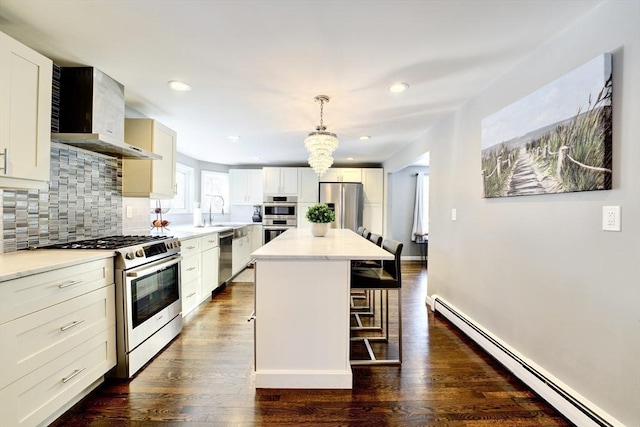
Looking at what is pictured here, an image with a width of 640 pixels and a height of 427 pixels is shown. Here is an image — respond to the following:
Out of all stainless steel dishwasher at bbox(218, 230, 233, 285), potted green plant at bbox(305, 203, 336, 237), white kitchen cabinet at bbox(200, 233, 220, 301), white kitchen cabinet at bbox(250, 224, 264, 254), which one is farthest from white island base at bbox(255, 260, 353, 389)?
white kitchen cabinet at bbox(250, 224, 264, 254)

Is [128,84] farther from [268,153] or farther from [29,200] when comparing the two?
[268,153]

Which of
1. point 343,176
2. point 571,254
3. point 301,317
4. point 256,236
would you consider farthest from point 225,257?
point 571,254

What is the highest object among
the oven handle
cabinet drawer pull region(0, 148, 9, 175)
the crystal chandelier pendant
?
the crystal chandelier pendant

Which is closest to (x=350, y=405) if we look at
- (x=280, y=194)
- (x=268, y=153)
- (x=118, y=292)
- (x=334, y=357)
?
(x=334, y=357)

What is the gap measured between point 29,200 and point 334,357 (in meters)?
2.27

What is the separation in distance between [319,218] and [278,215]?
130 inches

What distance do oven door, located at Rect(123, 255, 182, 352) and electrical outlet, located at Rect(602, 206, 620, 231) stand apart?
108 inches

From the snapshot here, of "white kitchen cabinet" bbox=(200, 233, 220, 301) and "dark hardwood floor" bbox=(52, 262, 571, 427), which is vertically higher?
"white kitchen cabinet" bbox=(200, 233, 220, 301)

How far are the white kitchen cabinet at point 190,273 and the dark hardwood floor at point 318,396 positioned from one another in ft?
2.09

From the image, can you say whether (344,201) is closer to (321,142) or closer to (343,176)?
(343,176)

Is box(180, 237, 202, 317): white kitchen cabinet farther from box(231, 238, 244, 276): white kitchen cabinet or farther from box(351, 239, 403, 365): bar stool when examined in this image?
box(351, 239, 403, 365): bar stool

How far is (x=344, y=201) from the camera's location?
235 inches

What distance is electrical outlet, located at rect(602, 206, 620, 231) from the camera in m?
1.37

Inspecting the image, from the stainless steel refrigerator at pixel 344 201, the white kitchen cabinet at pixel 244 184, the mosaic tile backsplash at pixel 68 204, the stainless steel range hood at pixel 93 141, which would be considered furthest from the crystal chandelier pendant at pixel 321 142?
the white kitchen cabinet at pixel 244 184
